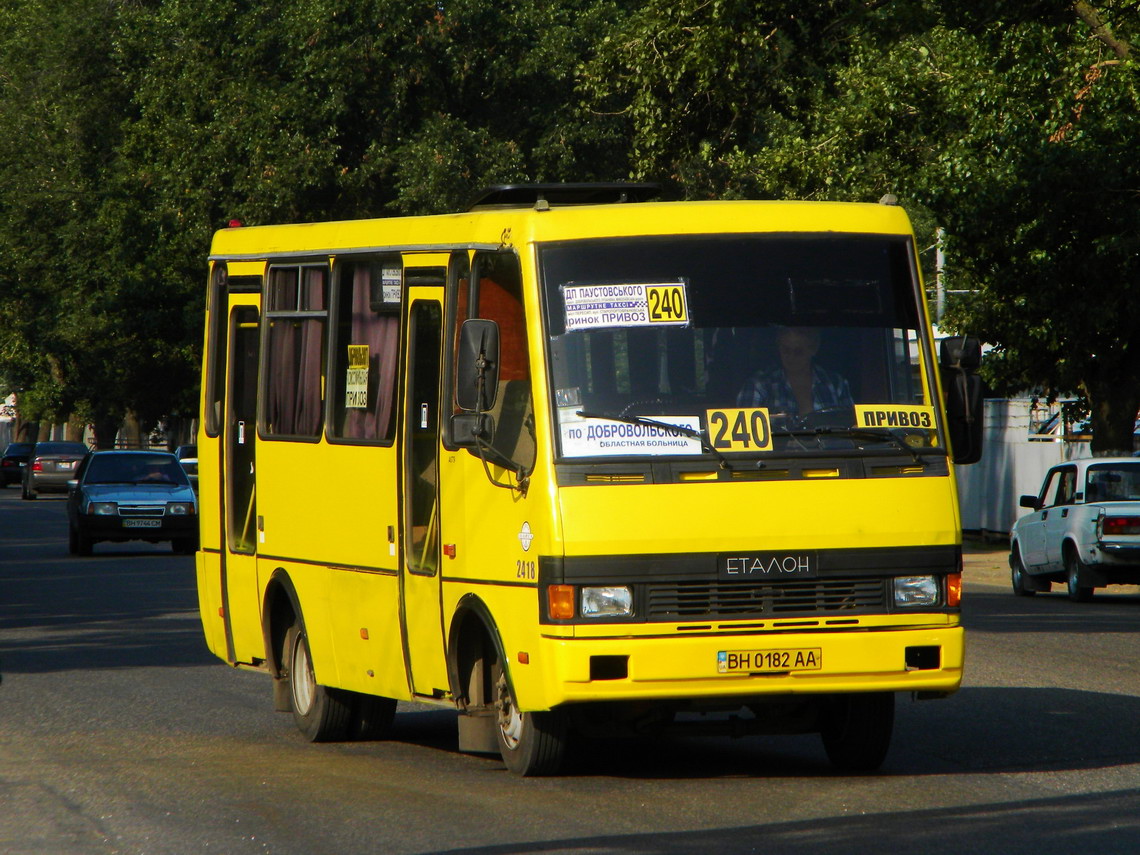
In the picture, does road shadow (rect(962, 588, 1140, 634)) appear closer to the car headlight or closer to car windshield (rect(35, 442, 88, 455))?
the car headlight

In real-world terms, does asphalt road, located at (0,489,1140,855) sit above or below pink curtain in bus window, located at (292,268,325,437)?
below

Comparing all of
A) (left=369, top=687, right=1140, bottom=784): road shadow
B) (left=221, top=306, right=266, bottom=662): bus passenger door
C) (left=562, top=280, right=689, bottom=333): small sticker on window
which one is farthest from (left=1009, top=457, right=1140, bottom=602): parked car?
(left=562, top=280, right=689, bottom=333): small sticker on window

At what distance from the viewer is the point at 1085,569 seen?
76.4 ft

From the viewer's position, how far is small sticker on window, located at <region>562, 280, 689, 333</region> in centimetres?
931

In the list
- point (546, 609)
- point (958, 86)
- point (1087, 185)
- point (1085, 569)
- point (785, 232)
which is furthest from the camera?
point (958, 86)

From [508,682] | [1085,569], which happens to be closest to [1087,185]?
[1085,569]

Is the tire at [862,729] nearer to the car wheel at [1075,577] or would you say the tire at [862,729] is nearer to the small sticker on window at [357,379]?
the small sticker on window at [357,379]

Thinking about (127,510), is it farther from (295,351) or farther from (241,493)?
(295,351)

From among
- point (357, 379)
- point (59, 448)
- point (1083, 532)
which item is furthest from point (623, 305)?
point (59, 448)

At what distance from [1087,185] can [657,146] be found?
5373 millimetres

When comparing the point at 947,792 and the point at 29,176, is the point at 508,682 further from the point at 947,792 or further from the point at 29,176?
the point at 29,176

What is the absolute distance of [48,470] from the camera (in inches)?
2438

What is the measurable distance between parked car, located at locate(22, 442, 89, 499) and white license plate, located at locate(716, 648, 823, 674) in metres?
54.5

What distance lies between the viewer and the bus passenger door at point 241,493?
12211 millimetres
